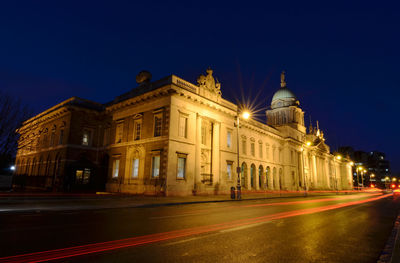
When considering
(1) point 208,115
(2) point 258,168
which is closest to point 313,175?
(2) point 258,168

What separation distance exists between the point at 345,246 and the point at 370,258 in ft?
3.40

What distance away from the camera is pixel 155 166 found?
2497cm

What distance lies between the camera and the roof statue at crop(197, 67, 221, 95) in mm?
28709

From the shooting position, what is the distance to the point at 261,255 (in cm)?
487

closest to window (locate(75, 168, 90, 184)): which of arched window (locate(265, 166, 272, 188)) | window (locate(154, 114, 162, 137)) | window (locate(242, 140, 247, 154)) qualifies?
window (locate(154, 114, 162, 137))

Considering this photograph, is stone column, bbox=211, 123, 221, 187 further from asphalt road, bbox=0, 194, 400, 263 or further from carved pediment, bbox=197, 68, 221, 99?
asphalt road, bbox=0, 194, 400, 263

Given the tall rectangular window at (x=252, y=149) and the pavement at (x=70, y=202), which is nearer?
the pavement at (x=70, y=202)

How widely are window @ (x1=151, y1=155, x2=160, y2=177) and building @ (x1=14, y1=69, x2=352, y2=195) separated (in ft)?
0.34

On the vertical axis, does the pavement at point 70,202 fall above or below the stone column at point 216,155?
below

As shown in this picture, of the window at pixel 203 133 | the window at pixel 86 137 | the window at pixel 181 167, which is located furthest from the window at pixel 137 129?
the window at pixel 86 137

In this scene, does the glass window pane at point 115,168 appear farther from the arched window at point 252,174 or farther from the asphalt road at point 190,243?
the asphalt road at point 190,243

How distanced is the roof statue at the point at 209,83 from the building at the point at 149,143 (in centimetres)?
Result: 12

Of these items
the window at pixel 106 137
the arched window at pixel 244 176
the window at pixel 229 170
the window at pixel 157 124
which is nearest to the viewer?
the window at pixel 157 124

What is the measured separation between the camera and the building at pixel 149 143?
2480 cm
